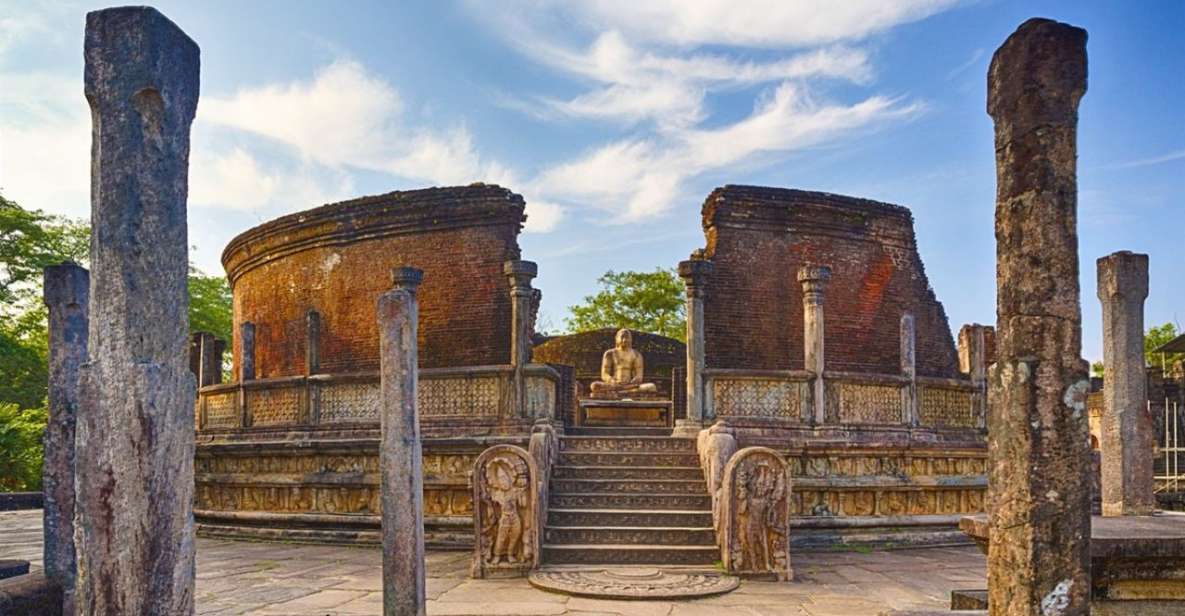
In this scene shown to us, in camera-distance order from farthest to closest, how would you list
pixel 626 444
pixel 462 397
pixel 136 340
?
pixel 462 397 < pixel 626 444 < pixel 136 340

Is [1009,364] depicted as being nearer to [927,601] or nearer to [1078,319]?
[1078,319]

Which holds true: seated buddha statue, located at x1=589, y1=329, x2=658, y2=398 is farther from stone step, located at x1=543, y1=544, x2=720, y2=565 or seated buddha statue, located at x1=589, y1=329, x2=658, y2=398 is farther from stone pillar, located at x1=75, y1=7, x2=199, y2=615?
stone pillar, located at x1=75, y1=7, x2=199, y2=615

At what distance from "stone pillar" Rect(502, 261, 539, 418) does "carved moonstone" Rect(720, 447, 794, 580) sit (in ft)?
12.8

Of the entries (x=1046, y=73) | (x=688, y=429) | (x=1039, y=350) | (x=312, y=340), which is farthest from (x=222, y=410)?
(x=1046, y=73)

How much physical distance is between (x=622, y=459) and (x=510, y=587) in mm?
3130

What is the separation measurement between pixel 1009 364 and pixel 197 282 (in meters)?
38.0

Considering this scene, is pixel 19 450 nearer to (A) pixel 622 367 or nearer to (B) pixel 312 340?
(B) pixel 312 340

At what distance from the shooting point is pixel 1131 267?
8281 mm

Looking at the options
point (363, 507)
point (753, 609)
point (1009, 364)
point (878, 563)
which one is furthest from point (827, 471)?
point (1009, 364)

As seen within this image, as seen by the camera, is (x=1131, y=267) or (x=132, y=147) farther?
(x=1131, y=267)

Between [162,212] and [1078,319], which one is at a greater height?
[162,212]

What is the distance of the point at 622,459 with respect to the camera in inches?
426

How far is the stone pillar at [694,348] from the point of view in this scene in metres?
11.6

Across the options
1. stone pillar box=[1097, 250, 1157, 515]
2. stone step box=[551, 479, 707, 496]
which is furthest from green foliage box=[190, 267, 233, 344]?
stone pillar box=[1097, 250, 1157, 515]
